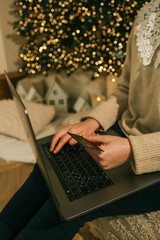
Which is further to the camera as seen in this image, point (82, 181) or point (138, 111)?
point (138, 111)

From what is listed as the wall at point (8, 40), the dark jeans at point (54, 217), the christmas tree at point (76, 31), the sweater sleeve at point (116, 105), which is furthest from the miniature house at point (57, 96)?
the dark jeans at point (54, 217)

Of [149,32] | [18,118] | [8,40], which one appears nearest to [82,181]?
[149,32]

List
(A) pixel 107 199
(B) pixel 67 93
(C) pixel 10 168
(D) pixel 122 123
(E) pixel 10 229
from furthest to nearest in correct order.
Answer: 1. (B) pixel 67 93
2. (C) pixel 10 168
3. (D) pixel 122 123
4. (E) pixel 10 229
5. (A) pixel 107 199

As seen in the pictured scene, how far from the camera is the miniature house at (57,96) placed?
210 centimetres

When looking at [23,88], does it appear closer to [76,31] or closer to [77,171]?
[76,31]

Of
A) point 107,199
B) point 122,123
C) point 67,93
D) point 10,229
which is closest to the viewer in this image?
point 107,199

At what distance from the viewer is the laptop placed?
0.56m

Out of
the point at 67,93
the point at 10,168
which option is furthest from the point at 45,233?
the point at 67,93

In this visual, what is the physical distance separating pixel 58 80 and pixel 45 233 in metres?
1.78

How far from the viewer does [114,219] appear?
38.7 inches

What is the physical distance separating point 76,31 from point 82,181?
1576mm

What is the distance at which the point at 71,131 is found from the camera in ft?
2.77

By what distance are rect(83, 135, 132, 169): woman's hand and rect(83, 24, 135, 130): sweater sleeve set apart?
0.24m

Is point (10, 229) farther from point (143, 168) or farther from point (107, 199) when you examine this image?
point (143, 168)
